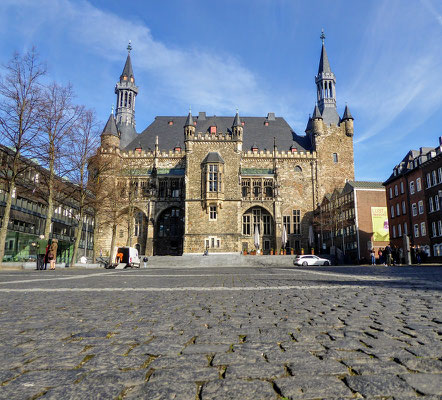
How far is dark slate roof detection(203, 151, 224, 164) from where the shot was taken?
1700 inches

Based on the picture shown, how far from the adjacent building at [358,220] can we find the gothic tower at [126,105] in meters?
32.0

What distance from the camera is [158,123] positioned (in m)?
57.0

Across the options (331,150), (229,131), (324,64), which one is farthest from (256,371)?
(324,64)

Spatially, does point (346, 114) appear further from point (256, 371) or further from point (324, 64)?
point (256, 371)

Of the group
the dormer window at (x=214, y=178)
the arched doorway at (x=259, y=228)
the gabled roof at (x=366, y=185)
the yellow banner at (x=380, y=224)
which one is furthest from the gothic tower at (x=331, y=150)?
the dormer window at (x=214, y=178)

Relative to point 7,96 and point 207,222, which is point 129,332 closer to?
point 7,96

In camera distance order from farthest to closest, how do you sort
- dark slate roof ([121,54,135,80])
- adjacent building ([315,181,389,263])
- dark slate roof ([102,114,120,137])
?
dark slate roof ([121,54,135,80])
dark slate roof ([102,114,120,137])
adjacent building ([315,181,389,263])

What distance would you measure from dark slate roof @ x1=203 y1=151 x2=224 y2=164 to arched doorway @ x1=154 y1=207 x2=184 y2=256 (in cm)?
852

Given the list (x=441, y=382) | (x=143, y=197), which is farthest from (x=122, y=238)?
(x=441, y=382)

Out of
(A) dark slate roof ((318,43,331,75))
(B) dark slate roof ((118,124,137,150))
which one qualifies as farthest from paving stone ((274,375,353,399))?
(A) dark slate roof ((318,43,331,75))

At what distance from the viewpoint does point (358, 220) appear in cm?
4228

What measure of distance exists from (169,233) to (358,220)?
2325 cm

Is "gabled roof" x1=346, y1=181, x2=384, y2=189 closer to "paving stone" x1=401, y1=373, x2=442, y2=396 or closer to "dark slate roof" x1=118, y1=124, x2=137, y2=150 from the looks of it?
"dark slate roof" x1=118, y1=124, x2=137, y2=150

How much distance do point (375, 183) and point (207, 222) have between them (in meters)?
21.2
